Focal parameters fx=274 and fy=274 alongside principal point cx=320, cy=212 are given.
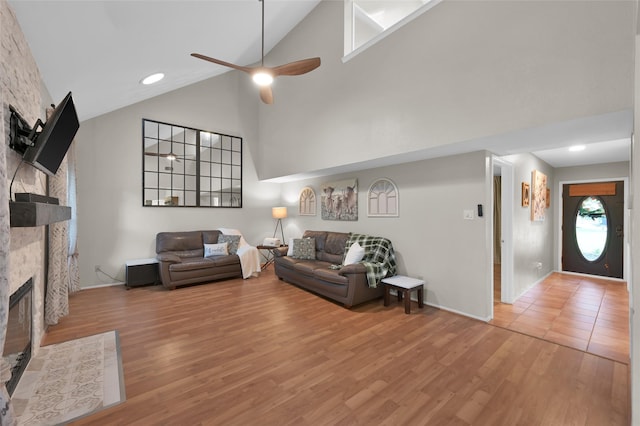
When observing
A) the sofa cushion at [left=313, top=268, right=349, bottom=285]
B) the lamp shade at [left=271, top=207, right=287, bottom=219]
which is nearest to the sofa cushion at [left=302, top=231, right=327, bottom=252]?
the sofa cushion at [left=313, top=268, right=349, bottom=285]

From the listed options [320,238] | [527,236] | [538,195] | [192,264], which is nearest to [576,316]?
[527,236]

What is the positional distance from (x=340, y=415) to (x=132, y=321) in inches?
109

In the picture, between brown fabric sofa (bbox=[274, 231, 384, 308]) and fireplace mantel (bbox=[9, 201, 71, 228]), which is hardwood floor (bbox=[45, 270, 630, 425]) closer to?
brown fabric sofa (bbox=[274, 231, 384, 308])

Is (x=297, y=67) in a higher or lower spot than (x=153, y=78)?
lower

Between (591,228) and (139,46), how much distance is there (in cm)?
813

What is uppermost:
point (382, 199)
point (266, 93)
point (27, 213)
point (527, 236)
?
point (266, 93)

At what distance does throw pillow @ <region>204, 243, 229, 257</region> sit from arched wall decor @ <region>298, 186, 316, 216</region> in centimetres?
187

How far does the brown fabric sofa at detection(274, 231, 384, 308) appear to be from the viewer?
3.63 metres

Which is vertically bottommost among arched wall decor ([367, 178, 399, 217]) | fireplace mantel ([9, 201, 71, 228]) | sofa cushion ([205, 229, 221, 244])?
sofa cushion ([205, 229, 221, 244])

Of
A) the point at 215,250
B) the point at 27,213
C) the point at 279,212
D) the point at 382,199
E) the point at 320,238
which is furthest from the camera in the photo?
the point at 279,212

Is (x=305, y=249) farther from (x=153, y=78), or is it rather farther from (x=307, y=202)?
(x=153, y=78)

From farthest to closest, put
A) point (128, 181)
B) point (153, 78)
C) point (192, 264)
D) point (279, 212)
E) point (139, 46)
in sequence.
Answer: point (279, 212)
point (128, 181)
point (192, 264)
point (153, 78)
point (139, 46)

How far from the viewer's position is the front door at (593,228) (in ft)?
17.3

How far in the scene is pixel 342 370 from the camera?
226 cm
